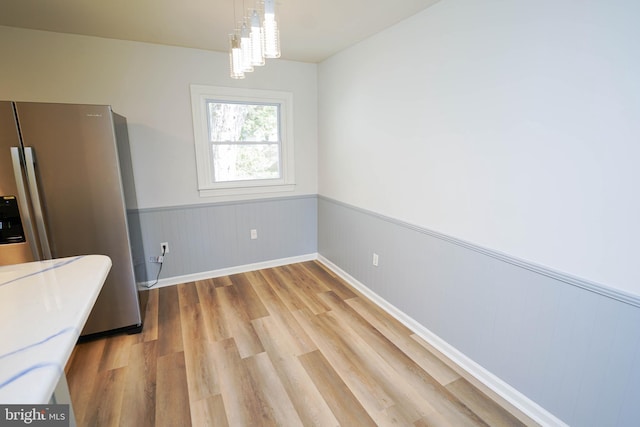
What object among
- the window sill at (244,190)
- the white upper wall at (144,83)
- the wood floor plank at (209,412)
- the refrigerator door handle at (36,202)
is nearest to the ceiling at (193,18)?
the white upper wall at (144,83)

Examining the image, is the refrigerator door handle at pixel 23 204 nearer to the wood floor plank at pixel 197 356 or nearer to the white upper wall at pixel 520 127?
the wood floor plank at pixel 197 356

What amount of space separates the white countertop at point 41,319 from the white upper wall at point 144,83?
1.92 metres

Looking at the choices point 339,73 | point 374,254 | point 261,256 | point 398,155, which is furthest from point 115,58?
point 374,254

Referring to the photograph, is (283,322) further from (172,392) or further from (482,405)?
(482,405)

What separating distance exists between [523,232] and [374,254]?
1.41 m

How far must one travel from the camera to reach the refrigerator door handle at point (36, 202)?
6.46 feet

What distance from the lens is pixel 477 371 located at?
1.95m

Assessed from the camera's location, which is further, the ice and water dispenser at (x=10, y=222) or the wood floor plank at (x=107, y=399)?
the ice and water dispenser at (x=10, y=222)

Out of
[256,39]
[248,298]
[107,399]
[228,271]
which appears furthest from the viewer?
[228,271]

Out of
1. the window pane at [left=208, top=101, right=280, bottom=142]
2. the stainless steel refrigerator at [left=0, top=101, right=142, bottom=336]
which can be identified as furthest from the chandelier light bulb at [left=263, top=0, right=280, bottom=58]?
the window pane at [left=208, top=101, right=280, bottom=142]

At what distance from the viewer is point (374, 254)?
2887 mm

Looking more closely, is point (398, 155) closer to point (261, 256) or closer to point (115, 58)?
point (261, 256)

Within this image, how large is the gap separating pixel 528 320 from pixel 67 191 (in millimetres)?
3082

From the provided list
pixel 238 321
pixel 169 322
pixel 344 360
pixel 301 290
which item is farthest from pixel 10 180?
pixel 344 360
